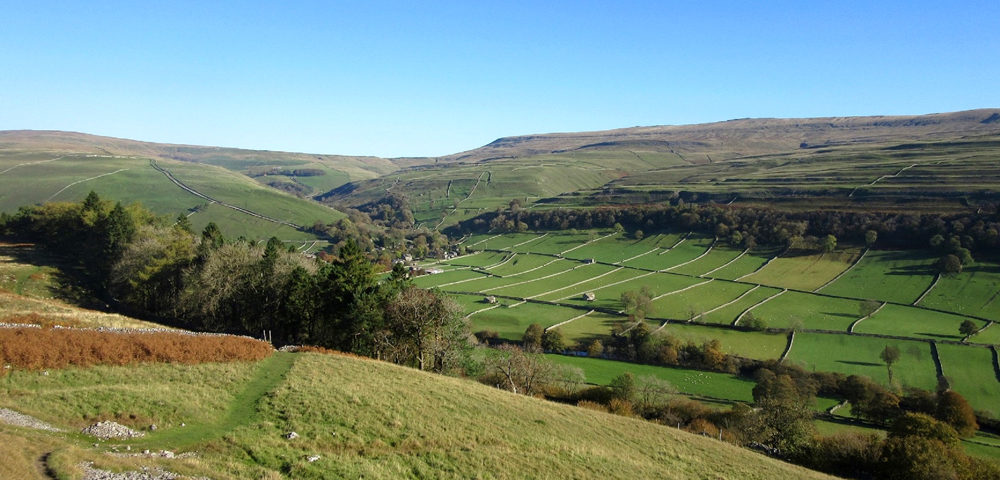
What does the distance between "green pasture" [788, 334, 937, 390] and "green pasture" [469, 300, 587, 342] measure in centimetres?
4180

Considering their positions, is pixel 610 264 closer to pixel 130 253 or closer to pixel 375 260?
pixel 375 260

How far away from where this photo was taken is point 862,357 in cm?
8012

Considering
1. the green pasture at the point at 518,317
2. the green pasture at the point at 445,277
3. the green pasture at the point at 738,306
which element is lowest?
the green pasture at the point at 518,317

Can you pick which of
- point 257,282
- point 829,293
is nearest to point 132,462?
point 257,282

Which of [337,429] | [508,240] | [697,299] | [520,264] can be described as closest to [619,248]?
[520,264]

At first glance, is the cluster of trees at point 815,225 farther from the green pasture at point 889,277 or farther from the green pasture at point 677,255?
the green pasture at point 889,277

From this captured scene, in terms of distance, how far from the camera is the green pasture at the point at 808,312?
307ft

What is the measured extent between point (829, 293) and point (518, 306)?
7031cm

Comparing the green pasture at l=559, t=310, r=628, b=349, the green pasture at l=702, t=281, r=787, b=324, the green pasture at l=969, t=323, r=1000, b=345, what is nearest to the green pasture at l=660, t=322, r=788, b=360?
the green pasture at l=702, t=281, r=787, b=324

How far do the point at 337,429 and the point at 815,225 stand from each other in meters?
165

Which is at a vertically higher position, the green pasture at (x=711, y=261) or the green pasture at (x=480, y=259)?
the green pasture at (x=711, y=261)

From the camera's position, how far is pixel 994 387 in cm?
6819

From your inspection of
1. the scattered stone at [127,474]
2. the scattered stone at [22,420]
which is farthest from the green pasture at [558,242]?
the scattered stone at [127,474]

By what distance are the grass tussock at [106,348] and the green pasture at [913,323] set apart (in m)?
100
